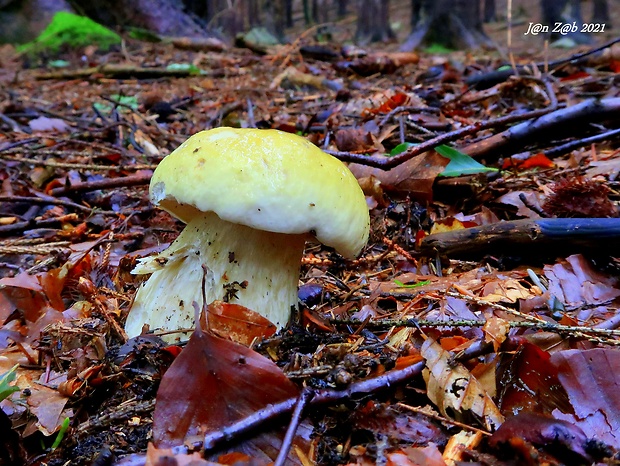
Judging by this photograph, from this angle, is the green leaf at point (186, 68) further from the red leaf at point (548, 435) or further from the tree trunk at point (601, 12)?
the tree trunk at point (601, 12)

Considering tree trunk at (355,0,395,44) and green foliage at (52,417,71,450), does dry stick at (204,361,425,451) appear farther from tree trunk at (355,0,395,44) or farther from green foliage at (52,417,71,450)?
tree trunk at (355,0,395,44)

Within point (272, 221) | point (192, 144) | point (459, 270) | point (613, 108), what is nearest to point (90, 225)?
point (192, 144)

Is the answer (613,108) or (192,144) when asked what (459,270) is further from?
(613,108)

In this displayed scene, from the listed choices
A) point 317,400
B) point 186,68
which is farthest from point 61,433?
point 186,68

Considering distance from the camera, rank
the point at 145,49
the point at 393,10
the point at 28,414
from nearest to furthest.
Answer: the point at 28,414
the point at 145,49
the point at 393,10

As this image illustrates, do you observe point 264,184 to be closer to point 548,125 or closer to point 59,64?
point 548,125

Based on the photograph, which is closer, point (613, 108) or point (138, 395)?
point (138, 395)

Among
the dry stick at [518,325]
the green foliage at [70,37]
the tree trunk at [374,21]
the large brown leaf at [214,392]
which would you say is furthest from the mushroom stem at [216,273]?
the tree trunk at [374,21]
